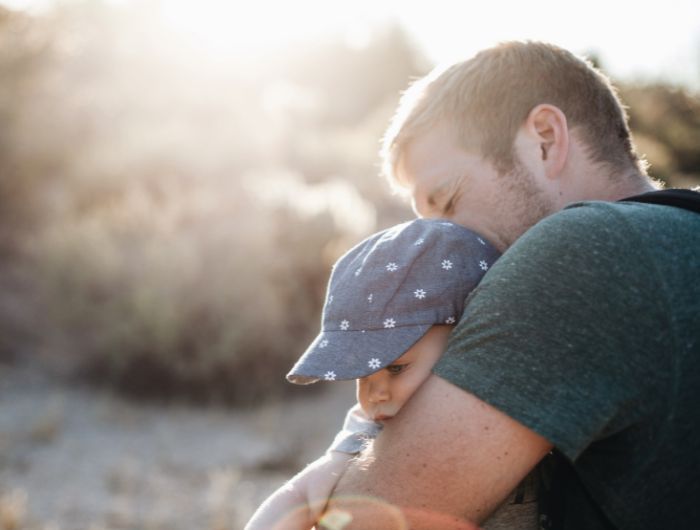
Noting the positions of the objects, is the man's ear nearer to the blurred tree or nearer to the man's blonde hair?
the man's blonde hair

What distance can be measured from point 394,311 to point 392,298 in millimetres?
29

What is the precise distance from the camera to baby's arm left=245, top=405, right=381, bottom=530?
6.03 feet

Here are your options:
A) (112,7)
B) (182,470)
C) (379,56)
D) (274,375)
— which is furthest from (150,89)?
(379,56)

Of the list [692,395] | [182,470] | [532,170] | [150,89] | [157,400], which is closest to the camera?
[692,395]

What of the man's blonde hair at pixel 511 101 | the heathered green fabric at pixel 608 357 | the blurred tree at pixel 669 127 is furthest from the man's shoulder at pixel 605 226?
the blurred tree at pixel 669 127

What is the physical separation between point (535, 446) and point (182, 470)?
520cm

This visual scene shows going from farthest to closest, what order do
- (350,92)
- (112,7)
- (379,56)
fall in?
(379,56) → (350,92) → (112,7)

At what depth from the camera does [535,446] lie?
136cm

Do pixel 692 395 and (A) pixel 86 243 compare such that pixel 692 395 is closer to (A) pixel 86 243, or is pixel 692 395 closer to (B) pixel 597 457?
(B) pixel 597 457

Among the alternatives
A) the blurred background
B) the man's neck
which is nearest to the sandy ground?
the blurred background

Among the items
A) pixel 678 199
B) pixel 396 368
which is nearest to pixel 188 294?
pixel 396 368

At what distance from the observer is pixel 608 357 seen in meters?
1.32

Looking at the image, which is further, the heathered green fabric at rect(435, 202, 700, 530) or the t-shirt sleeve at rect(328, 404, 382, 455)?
the t-shirt sleeve at rect(328, 404, 382, 455)

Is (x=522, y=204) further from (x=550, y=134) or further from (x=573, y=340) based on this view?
(x=573, y=340)
